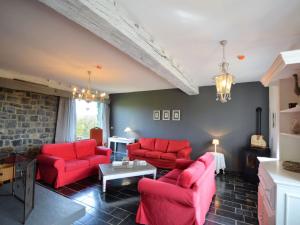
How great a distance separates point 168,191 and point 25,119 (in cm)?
441

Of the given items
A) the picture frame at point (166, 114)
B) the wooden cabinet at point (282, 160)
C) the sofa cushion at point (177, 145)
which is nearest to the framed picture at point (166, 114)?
the picture frame at point (166, 114)

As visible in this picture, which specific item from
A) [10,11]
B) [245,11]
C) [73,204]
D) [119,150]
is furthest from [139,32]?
[119,150]

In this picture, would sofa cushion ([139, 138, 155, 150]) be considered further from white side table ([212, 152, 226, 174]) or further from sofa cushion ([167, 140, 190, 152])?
white side table ([212, 152, 226, 174])

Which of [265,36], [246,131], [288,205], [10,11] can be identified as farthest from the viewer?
[246,131]

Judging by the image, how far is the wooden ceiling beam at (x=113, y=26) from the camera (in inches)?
55.1

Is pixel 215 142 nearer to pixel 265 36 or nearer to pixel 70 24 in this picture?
pixel 265 36

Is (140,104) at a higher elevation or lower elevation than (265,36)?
lower

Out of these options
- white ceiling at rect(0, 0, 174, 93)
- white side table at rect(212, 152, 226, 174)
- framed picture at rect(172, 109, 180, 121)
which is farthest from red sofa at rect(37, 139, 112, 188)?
white side table at rect(212, 152, 226, 174)

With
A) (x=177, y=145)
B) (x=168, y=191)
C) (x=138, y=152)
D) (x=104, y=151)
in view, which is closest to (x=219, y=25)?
(x=168, y=191)

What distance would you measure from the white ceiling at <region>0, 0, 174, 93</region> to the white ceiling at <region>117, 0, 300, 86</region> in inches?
36.3

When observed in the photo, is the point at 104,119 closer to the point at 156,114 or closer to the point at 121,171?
the point at 156,114

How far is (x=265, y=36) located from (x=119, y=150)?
6044mm

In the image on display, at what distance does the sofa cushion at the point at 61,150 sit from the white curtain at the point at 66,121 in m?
1.16

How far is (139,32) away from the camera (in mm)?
2023
